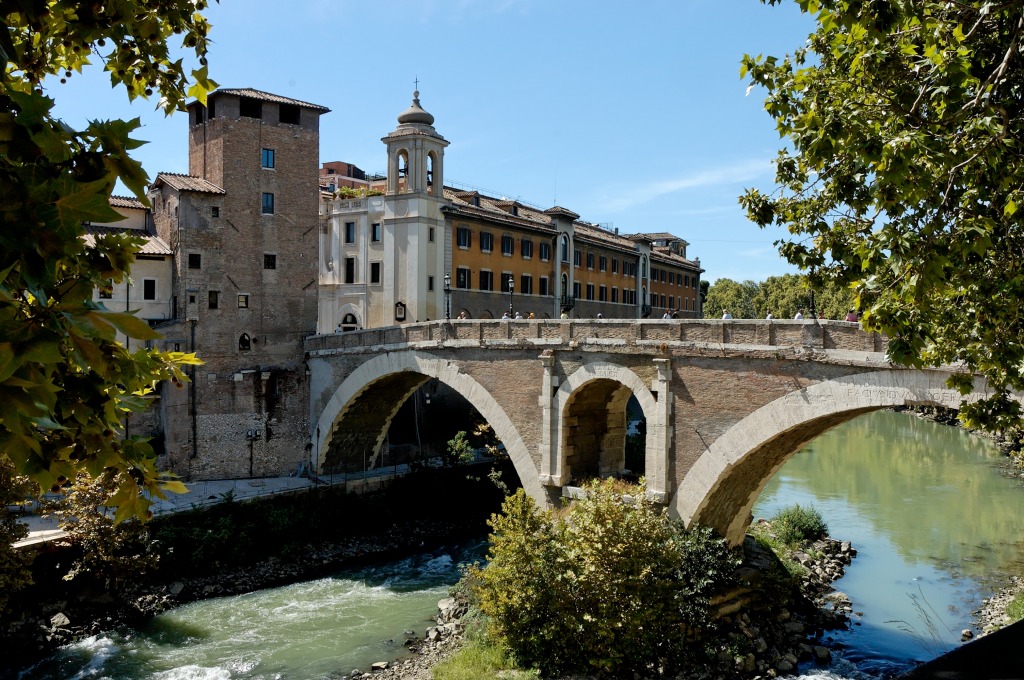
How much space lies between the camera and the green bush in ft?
81.5

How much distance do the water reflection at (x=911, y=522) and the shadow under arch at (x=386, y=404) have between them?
9.65 meters

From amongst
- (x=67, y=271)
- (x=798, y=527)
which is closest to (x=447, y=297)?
(x=798, y=527)

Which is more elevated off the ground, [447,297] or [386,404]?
[447,297]

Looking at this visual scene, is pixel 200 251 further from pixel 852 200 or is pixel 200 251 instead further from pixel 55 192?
pixel 55 192

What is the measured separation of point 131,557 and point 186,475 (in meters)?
7.16

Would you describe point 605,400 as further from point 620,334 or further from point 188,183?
point 188,183

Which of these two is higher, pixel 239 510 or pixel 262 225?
pixel 262 225

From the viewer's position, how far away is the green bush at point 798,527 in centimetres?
2483

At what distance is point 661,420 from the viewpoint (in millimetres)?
18047

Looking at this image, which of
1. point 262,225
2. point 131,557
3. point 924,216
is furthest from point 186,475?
point 924,216

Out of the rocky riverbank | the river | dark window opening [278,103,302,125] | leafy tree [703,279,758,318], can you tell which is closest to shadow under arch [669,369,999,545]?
the rocky riverbank

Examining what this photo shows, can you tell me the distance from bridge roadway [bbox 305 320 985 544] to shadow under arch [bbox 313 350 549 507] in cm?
7

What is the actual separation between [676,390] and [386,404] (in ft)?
51.2

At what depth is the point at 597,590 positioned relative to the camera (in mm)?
15547
